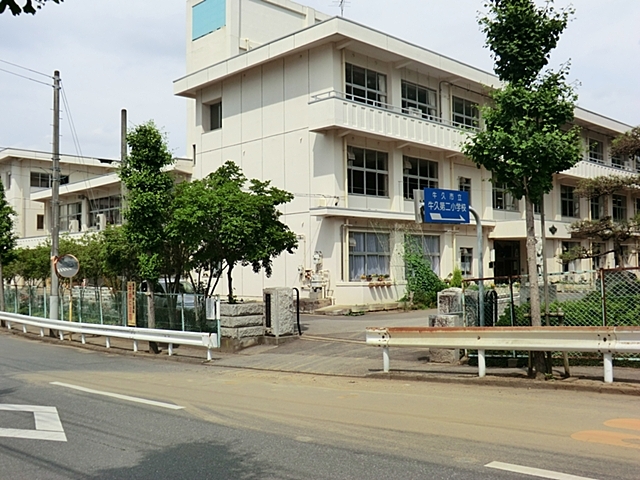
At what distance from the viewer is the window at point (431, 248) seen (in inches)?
1225

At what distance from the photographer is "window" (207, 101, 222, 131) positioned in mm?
34312

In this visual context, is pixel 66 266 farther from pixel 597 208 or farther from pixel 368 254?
pixel 597 208

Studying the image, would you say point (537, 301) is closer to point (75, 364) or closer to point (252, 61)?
point (75, 364)

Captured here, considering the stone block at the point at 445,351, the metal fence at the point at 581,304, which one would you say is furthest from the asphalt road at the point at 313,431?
the metal fence at the point at 581,304

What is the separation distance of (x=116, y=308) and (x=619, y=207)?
3875 centimetres

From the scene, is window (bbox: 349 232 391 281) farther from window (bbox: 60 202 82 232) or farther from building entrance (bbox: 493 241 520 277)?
window (bbox: 60 202 82 232)

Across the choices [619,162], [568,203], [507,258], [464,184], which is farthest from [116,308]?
[619,162]

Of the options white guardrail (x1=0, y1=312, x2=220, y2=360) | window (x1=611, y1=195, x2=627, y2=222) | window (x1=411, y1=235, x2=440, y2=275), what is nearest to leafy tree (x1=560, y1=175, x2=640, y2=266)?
window (x1=411, y1=235, x2=440, y2=275)

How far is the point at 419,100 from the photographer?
3234cm

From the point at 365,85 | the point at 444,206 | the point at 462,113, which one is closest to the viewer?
the point at 444,206

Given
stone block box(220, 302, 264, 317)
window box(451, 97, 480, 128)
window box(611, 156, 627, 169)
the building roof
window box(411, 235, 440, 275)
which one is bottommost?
stone block box(220, 302, 264, 317)

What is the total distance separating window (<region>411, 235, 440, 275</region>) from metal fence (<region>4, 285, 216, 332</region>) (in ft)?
49.5

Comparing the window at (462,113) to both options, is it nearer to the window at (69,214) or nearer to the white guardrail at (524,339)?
Result: the white guardrail at (524,339)

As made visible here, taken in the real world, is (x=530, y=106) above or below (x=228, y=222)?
above
